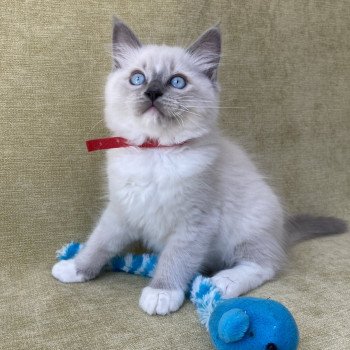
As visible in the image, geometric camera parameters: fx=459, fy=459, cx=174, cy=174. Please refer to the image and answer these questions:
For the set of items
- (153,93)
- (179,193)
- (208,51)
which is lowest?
(179,193)

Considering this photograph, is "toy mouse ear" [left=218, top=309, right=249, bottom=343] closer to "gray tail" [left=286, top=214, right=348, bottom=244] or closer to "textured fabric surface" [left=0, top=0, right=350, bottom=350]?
"textured fabric surface" [left=0, top=0, right=350, bottom=350]

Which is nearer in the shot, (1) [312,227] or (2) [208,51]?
(2) [208,51]

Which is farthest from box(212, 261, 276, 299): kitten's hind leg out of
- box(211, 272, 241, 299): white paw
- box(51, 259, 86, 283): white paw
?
box(51, 259, 86, 283): white paw

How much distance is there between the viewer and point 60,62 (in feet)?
5.35

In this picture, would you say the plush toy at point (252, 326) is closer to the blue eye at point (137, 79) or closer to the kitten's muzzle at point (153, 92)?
the kitten's muzzle at point (153, 92)

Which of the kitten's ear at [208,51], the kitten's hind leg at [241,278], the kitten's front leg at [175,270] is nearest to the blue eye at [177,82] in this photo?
the kitten's ear at [208,51]

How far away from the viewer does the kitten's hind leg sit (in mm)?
1264

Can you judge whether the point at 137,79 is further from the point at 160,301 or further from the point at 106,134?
the point at 160,301

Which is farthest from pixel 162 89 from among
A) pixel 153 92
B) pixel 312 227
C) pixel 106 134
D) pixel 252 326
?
pixel 312 227

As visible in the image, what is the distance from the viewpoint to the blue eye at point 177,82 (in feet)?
4.45

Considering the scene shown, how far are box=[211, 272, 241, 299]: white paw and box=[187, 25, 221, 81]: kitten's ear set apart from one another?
625 millimetres

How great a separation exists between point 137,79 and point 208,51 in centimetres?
25

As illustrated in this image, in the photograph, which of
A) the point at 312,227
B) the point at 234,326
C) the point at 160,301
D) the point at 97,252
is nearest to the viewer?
the point at 234,326

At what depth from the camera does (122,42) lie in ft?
4.82
